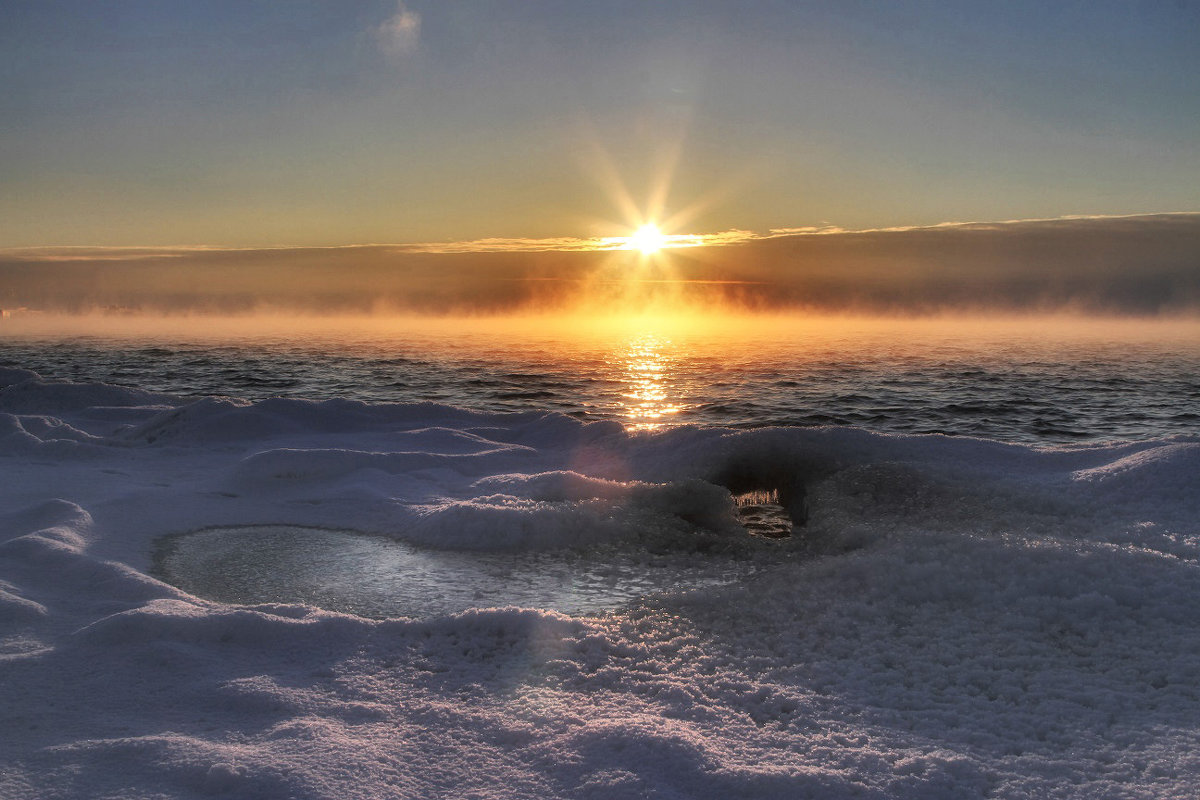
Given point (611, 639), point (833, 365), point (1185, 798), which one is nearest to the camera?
point (1185, 798)

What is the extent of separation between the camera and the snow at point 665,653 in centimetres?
408

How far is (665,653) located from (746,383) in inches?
1091

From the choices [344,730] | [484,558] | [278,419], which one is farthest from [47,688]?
[278,419]

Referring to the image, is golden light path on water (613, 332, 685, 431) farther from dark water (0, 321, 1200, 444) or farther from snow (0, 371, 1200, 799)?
snow (0, 371, 1200, 799)

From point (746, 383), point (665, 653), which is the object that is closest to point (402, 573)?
point (665, 653)

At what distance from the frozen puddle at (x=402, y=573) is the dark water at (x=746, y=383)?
6212 millimetres

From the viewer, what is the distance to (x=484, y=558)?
792 centimetres

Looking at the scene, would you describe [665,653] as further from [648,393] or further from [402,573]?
[648,393]

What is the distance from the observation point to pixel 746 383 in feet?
107

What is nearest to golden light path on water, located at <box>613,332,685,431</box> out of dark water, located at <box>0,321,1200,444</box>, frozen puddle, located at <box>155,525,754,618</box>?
dark water, located at <box>0,321,1200,444</box>

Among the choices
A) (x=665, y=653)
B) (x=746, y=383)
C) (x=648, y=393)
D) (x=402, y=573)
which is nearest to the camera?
(x=665, y=653)

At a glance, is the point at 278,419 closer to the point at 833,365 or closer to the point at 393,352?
the point at 833,365

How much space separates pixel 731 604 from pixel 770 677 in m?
1.14

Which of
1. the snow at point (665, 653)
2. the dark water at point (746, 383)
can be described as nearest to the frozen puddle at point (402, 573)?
the snow at point (665, 653)
